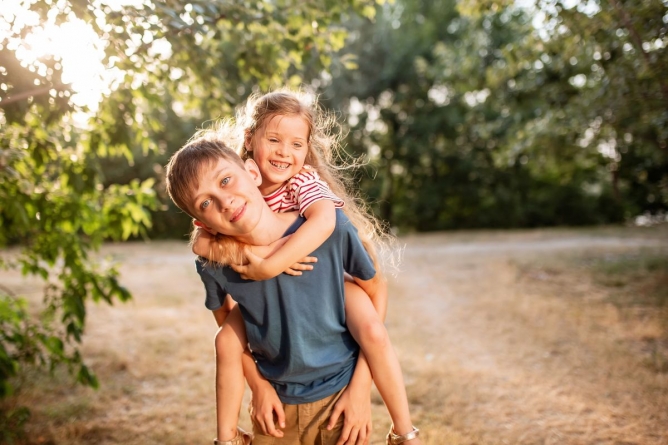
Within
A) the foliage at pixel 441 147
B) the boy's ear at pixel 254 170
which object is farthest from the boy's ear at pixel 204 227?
the foliage at pixel 441 147

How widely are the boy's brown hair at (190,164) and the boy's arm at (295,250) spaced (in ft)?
0.90

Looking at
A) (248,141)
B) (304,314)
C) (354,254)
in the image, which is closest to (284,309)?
(304,314)

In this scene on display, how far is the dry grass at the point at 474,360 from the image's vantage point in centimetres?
370

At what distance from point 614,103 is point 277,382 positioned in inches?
245

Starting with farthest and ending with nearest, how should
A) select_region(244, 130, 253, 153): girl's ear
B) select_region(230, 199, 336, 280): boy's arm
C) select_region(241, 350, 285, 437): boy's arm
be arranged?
select_region(244, 130, 253, 153): girl's ear
select_region(241, 350, 285, 437): boy's arm
select_region(230, 199, 336, 280): boy's arm

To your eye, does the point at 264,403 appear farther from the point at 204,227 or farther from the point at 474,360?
the point at 474,360

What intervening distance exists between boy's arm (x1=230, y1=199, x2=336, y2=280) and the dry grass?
2.33m

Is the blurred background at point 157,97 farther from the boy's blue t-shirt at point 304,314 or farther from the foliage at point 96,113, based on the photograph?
the boy's blue t-shirt at point 304,314

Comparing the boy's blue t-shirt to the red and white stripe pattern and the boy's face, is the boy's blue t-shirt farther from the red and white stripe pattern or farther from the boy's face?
the boy's face

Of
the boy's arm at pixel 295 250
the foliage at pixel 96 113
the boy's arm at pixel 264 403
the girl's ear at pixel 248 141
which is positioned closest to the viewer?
the boy's arm at pixel 295 250

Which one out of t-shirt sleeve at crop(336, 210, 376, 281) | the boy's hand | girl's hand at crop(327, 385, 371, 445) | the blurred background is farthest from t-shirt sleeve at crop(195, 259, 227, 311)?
the blurred background

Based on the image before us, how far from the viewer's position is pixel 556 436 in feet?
11.7

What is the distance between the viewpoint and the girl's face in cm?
190

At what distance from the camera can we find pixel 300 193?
1.84 m
